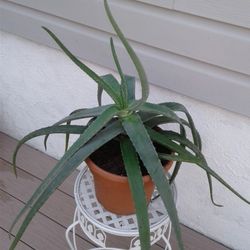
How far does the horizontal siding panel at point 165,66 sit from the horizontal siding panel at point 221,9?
152 mm

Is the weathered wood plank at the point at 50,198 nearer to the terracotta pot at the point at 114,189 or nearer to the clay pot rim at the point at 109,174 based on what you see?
the terracotta pot at the point at 114,189

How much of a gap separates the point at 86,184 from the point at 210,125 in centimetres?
45

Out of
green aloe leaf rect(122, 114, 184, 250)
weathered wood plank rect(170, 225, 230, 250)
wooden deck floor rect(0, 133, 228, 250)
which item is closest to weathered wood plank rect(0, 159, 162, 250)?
wooden deck floor rect(0, 133, 228, 250)

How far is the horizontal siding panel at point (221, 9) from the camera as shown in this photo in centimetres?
104

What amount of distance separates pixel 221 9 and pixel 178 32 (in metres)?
0.15

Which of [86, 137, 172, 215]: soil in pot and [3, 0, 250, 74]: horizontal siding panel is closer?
[86, 137, 172, 215]: soil in pot

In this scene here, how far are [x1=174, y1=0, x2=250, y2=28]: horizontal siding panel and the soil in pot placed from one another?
39 centimetres

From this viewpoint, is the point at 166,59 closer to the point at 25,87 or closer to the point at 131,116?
the point at 131,116

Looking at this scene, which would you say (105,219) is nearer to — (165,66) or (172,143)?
(172,143)

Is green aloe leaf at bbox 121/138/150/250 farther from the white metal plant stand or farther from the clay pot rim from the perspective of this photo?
the white metal plant stand

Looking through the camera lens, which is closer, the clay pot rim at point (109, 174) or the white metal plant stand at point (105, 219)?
the clay pot rim at point (109, 174)

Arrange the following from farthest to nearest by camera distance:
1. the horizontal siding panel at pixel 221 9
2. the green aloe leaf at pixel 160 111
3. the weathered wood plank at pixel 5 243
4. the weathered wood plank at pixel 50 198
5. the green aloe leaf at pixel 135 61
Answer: the weathered wood plank at pixel 50 198
the weathered wood plank at pixel 5 243
the horizontal siding panel at pixel 221 9
the green aloe leaf at pixel 160 111
the green aloe leaf at pixel 135 61

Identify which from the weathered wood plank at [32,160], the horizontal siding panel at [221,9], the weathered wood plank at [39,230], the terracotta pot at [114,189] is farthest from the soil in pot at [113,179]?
the weathered wood plank at [32,160]

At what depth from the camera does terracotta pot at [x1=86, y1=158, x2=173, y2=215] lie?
0.98 metres
